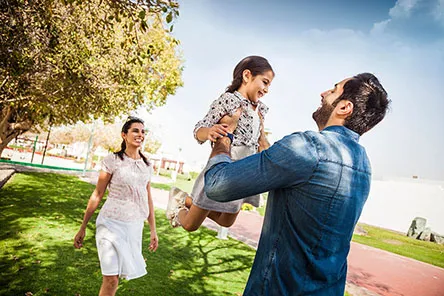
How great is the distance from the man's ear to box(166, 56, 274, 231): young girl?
81cm

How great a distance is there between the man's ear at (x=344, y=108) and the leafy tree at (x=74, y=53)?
2.76 m

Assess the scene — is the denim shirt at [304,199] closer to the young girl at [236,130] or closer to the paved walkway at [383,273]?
the young girl at [236,130]

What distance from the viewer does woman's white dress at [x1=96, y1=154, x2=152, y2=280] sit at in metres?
3.27

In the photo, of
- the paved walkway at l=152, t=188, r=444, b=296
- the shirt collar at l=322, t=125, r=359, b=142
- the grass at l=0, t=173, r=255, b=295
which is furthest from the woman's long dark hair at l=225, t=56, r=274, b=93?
the paved walkway at l=152, t=188, r=444, b=296

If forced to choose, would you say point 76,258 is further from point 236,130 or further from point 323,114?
point 323,114

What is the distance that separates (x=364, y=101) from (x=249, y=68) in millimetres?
1164

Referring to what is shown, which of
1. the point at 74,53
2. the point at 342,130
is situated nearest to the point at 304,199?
the point at 342,130

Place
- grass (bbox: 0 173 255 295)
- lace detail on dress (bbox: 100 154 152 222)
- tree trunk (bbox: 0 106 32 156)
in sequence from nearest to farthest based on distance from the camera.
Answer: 1. lace detail on dress (bbox: 100 154 152 222)
2. grass (bbox: 0 173 255 295)
3. tree trunk (bbox: 0 106 32 156)

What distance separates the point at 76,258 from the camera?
222 inches

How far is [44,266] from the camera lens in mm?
4922

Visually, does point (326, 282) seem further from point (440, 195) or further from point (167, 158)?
point (167, 158)

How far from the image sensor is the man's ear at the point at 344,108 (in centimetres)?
169

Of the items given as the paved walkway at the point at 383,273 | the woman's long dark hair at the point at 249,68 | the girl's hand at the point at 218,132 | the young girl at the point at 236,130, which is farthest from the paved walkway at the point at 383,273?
the girl's hand at the point at 218,132

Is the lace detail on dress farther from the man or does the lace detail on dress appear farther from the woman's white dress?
→ the man
